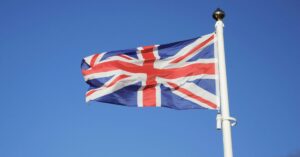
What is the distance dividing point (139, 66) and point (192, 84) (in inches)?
74.2

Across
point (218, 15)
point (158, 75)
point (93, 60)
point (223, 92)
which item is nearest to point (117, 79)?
point (93, 60)

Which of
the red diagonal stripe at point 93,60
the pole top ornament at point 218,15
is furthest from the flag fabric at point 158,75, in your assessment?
the pole top ornament at point 218,15

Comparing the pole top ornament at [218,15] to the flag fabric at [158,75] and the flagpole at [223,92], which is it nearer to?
the flagpole at [223,92]

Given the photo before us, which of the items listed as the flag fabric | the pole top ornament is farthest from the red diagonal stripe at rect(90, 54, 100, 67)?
the pole top ornament

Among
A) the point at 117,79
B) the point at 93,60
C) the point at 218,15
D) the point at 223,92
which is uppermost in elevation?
the point at 218,15

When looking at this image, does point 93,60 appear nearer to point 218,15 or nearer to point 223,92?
point 218,15

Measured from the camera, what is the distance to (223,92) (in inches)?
486

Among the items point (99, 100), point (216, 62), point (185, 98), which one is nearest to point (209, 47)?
point (216, 62)

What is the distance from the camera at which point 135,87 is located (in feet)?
48.5

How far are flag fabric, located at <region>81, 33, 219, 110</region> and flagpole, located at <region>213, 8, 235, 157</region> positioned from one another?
69cm

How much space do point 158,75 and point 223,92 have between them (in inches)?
118

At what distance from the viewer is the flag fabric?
14.0 meters

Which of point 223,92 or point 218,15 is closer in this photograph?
point 223,92

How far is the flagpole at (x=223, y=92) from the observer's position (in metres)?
11.6
